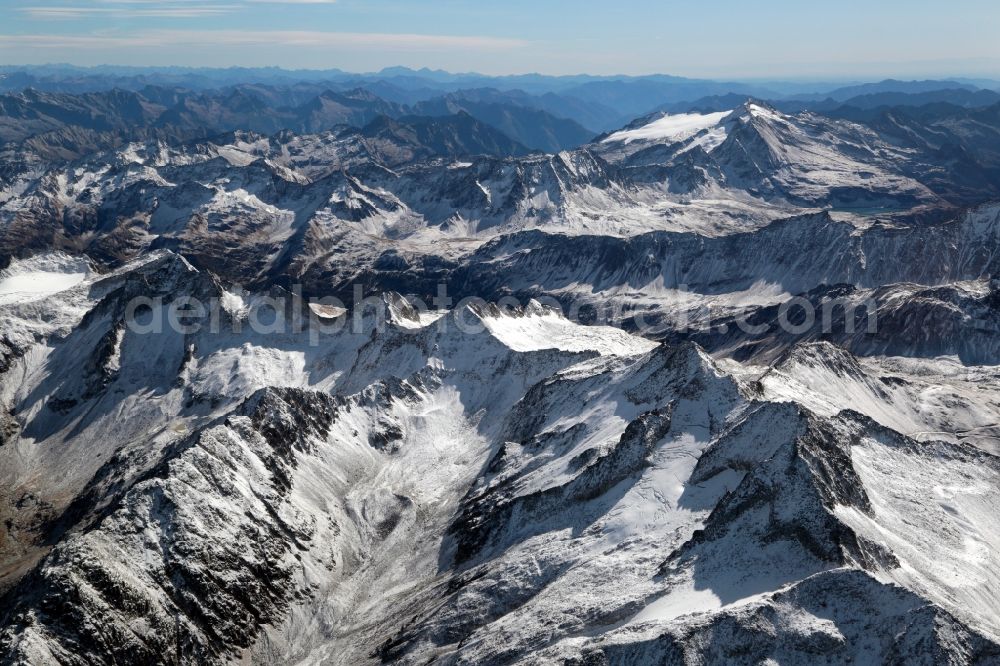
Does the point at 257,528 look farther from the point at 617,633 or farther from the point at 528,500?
the point at 617,633

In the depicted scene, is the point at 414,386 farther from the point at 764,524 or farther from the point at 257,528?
the point at 764,524

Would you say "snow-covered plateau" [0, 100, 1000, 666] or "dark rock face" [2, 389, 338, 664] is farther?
"dark rock face" [2, 389, 338, 664]

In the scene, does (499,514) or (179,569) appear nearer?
(179,569)

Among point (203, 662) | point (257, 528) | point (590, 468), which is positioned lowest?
point (203, 662)

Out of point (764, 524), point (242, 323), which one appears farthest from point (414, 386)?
point (764, 524)

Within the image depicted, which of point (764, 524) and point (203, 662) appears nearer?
point (764, 524)

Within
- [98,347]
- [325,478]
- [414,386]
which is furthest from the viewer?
[98,347]

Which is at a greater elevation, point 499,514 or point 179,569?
point 179,569

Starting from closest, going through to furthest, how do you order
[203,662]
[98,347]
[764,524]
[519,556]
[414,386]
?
[764,524]
[203,662]
[519,556]
[414,386]
[98,347]

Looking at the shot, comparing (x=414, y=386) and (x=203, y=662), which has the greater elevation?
(x=414, y=386)

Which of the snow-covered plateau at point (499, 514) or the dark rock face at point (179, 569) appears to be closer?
the snow-covered plateau at point (499, 514)
